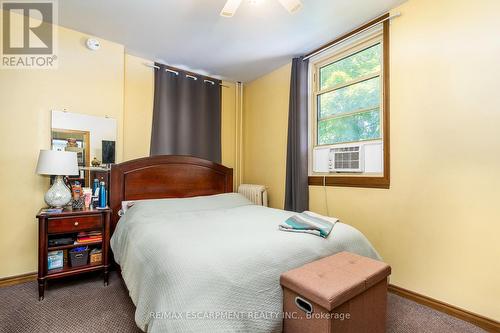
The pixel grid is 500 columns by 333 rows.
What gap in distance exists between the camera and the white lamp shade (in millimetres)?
2109

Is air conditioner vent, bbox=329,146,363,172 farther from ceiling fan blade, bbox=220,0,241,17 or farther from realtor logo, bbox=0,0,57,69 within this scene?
realtor logo, bbox=0,0,57,69

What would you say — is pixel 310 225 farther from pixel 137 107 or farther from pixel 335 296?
pixel 137 107

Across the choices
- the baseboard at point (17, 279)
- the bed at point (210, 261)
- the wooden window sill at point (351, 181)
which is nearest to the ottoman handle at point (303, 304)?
the bed at point (210, 261)

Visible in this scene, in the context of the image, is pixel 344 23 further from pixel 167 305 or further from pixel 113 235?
pixel 113 235

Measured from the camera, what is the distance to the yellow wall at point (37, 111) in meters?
2.27

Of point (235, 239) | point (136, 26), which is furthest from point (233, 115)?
point (235, 239)

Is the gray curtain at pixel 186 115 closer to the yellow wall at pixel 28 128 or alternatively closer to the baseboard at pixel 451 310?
the yellow wall at pixel 28 128

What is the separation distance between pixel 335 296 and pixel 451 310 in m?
1.42

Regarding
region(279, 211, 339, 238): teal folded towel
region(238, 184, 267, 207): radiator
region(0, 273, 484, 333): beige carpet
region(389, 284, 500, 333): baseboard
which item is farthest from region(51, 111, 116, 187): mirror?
region(389, 284, 500, 333): baseboard

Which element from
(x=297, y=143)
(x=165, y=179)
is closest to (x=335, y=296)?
(x=297, y=143)

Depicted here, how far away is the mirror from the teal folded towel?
6.74 ft

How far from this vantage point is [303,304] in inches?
49.5

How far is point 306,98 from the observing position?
304cm

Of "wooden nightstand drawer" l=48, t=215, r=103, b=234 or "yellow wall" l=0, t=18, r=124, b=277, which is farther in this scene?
"yellow wall" l=0, t=18, r=124, b=277
